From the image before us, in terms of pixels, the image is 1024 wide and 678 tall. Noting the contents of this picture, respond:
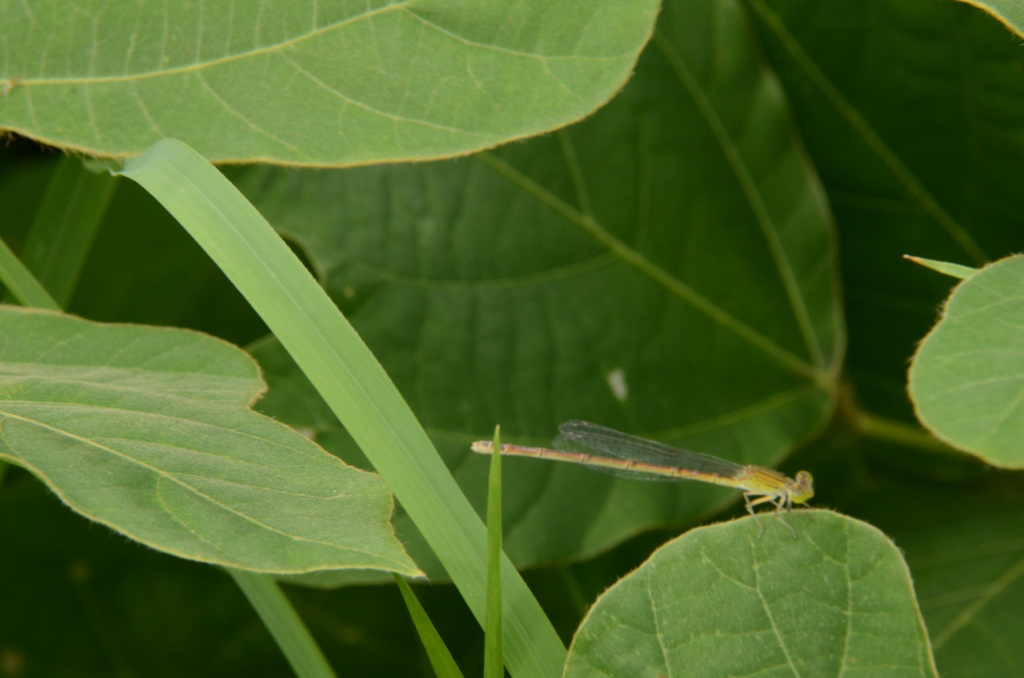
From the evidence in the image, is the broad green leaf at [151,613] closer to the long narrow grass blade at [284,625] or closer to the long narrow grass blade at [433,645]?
the long narrow grass blade at [284,625]

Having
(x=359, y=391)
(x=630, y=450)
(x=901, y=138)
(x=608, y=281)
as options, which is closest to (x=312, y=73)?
(x=359, y=391)

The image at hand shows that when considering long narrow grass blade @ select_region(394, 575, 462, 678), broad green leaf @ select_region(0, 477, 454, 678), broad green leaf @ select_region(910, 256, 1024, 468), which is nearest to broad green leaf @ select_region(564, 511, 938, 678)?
long narrow grass blade @ select_region(394, 575, 462, 678)

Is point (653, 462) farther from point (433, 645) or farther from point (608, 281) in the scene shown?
point (433, 645)

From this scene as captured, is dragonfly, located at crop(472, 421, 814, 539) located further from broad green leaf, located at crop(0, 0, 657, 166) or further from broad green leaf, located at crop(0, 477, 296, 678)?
broad green leaf, located at crop(0, 477, 296, 678)

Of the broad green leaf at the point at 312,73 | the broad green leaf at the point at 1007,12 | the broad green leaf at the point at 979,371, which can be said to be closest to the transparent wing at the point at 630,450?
the broad green leaf at the point at 312,73

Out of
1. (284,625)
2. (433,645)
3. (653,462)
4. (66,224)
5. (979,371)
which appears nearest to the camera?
(979,371)
